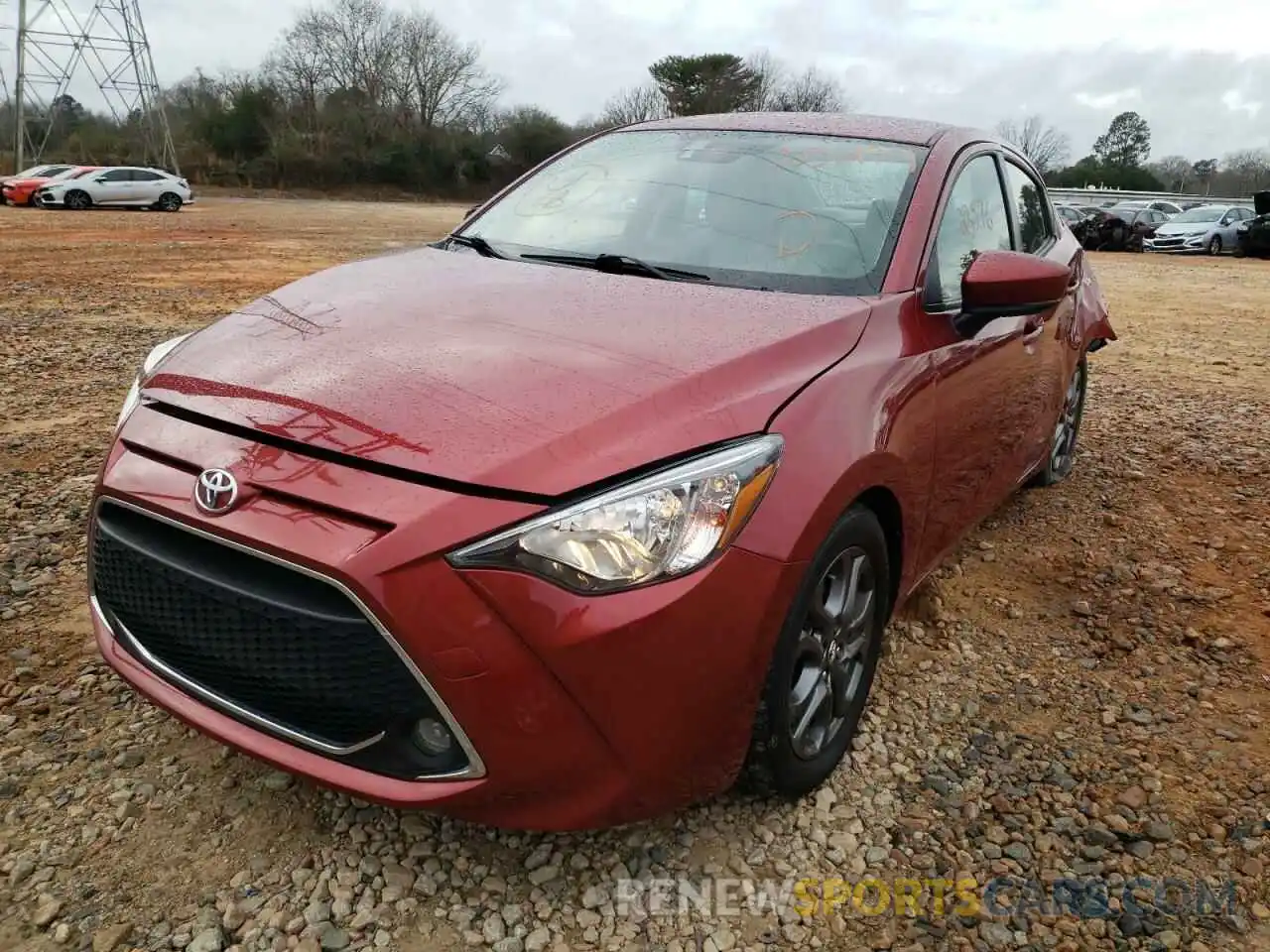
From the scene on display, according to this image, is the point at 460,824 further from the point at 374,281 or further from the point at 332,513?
the point at 374,281

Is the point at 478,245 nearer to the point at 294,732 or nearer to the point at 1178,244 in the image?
the point at 294,732

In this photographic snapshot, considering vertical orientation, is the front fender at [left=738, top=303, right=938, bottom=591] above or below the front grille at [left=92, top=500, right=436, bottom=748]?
above

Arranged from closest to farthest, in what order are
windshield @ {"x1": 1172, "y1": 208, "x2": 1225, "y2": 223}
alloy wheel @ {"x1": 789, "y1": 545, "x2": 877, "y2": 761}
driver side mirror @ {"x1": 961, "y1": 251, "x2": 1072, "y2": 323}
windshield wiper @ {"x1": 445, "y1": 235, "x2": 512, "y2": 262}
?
alloy wheel @ {"x1": 789, "y1": 545, "x2": 877, "y2": 761}, driver side mirror @ {"x1": 961, "y1": 251, "x2": 1072, "y2": 323}, windshield wiper @ {"x1": 445, "y1": 235, "x2": 512, "y2": 262}, windshield @ {"x1": 1172, "y1": 208, "x2": 1225, "y2": 223}

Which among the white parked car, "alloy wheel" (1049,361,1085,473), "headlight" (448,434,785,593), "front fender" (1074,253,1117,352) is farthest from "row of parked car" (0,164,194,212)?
"headlight" (448,434,785,593)

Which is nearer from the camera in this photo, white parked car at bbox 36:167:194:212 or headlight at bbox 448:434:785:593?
headlight at bbox 448:434:785:593

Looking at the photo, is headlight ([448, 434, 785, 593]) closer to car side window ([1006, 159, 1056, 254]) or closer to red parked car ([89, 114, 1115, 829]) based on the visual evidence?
red parked car ([89, 114, 1115, 829])

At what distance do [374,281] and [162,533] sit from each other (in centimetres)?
101

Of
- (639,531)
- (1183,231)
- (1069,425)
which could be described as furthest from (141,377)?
(1183,231)

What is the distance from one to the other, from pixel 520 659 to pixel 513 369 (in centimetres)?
64

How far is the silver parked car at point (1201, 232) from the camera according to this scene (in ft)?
73.6

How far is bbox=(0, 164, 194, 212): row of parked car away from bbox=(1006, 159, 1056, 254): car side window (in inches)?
1091

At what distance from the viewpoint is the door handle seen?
3.22 metres

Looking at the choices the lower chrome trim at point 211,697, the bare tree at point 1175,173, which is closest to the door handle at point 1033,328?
the lower chrome trim at point 211,697

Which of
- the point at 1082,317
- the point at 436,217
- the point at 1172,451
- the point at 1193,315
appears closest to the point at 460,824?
the point at 1082,317
